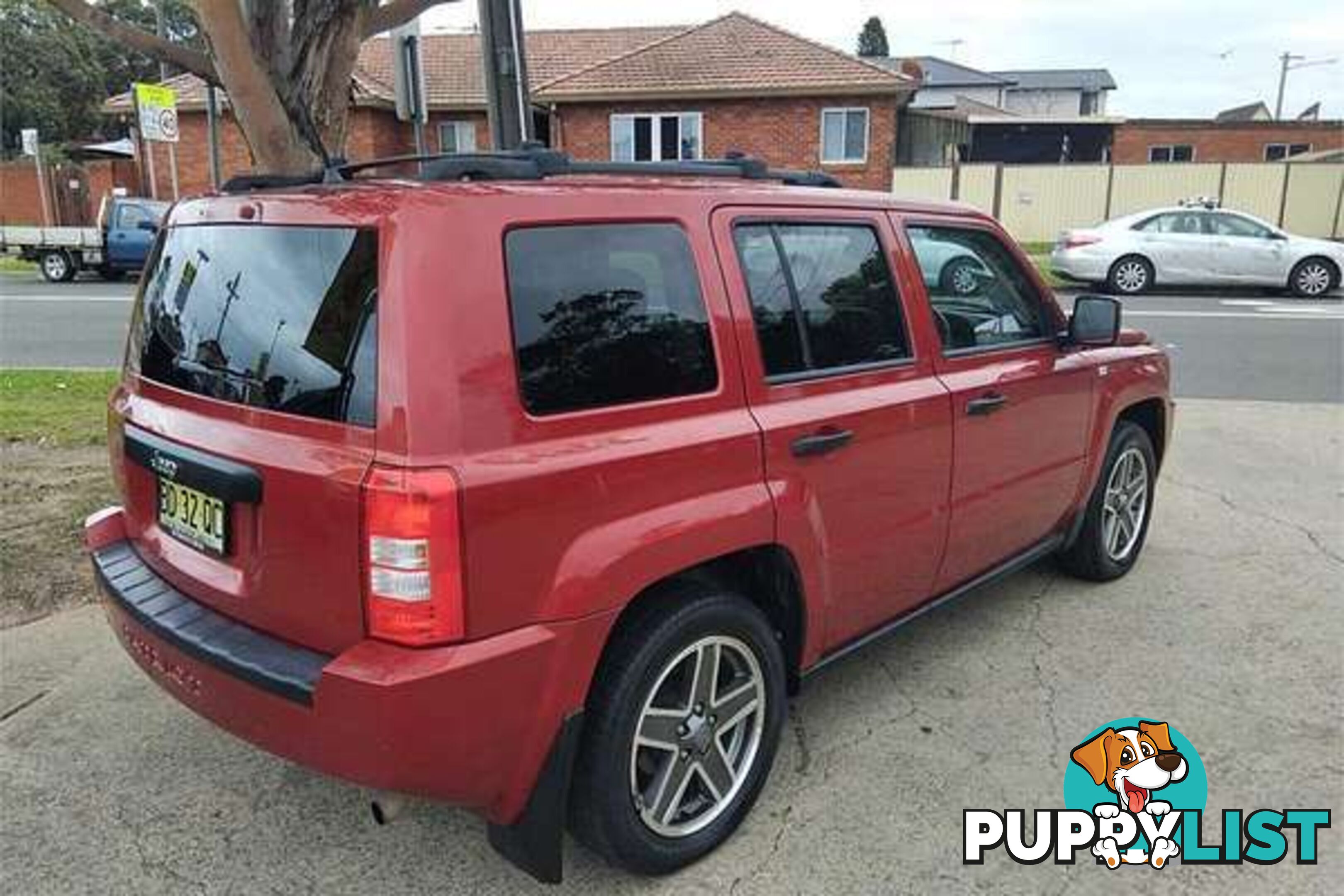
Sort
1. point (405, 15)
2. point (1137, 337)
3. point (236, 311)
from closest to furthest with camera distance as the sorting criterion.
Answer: point (236, 311) < point (1137, 337) < point (405, 15)

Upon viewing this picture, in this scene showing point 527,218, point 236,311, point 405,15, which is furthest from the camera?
point 405,15

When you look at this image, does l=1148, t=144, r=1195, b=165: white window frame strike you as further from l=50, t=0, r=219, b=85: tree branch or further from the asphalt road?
l=50, t=0, r=219, b=85: tree branch

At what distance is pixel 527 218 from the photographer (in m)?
2.32

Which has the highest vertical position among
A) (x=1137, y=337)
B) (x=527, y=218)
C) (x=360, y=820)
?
(x=527, y=218)

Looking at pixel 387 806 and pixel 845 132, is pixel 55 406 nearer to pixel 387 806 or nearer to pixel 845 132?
pixel 387 806

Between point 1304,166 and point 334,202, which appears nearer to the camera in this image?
point 334,202

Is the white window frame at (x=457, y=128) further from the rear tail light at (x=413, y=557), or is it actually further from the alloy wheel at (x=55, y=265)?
the rear tail light at (x=413, y=557)

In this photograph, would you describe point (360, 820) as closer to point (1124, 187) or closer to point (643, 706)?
point (643, 706)

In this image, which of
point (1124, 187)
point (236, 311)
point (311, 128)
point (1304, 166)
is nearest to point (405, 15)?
point (311, 128)

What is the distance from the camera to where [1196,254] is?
17.1m

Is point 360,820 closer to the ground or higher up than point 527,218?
closer to the ground

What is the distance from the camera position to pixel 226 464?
7.75ft

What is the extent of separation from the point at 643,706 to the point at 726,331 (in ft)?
3.19

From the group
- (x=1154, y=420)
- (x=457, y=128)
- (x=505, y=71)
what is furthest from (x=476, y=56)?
(x=1154, y=420)
